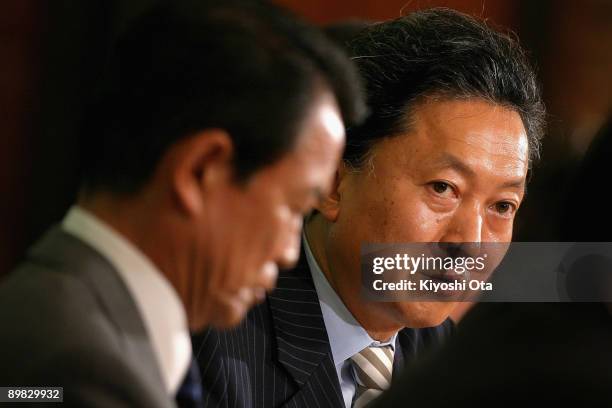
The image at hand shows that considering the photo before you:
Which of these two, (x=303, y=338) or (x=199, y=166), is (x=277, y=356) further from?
(x=199, y=166)

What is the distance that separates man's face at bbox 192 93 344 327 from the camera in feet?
2.88

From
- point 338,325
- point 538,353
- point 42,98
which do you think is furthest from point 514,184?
point 42,98

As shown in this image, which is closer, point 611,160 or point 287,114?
point 287,114

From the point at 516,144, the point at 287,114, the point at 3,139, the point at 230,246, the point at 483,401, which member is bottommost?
the point at 3,139

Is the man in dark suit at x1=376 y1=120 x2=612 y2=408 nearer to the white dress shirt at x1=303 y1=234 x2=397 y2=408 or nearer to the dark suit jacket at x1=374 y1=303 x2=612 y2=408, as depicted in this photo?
the dark suit jacket at x1=374 y1=303 x2=612 y2=408

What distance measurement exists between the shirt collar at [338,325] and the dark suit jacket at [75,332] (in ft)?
2.56

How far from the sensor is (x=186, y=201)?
2.81 ft

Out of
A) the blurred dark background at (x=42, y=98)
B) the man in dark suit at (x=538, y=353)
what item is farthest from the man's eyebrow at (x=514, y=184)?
the blurred dark background at (x=42, y=98)

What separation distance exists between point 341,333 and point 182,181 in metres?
0.84

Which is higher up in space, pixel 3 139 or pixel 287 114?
pixel 287 114

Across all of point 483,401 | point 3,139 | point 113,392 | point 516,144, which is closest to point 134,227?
point 113,392

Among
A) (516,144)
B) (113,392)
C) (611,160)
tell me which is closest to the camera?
(113,392)

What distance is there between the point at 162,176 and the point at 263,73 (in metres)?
0.12

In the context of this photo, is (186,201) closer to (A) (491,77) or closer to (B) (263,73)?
(B) (263,73)
